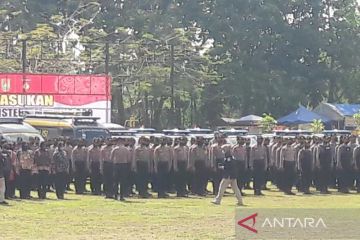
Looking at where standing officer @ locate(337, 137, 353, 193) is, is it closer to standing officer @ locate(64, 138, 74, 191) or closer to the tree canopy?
standing officer @ locate(64, 138, 74, 191)

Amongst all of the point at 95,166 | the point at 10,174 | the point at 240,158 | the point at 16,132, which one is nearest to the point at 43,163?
the point at 10,174

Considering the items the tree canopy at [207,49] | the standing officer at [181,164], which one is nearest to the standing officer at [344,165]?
the standing officer at [181,164]

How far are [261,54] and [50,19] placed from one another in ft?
50.5

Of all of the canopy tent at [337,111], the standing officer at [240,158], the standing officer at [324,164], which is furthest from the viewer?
the canopy tent at [337,111]

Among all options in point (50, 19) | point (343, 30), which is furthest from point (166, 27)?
point (343, 30)

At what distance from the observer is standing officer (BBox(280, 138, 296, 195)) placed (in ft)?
88.4

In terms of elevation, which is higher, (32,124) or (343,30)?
(343,30)

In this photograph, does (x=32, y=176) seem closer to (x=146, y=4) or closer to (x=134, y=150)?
(x=134, y=150)

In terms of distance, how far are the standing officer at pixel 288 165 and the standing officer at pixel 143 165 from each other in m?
4.01

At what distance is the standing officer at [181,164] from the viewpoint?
25.7 metres

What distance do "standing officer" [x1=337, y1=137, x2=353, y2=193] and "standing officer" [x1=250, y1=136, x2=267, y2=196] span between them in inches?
93.6

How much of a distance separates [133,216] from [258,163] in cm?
779

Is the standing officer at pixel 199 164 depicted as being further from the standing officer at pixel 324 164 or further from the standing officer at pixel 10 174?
the standing officer at pixel 10 174

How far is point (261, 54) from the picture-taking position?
222ft
